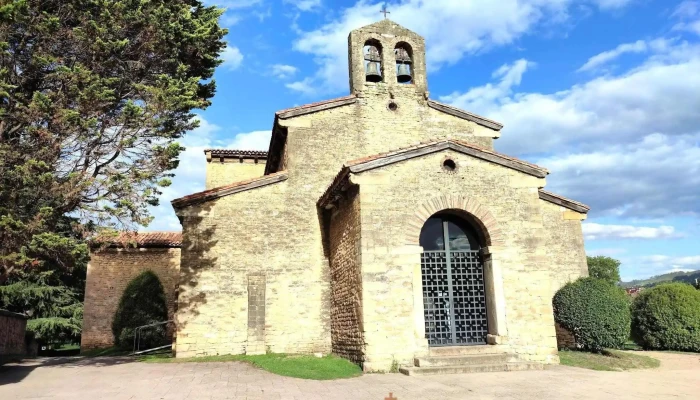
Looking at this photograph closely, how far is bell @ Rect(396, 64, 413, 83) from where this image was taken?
15.6 m

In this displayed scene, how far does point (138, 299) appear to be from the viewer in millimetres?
17953

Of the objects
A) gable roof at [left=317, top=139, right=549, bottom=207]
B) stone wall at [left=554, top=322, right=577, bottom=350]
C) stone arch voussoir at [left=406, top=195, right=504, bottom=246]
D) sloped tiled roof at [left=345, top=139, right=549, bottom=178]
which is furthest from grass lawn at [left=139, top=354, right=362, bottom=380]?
stone wall at [left=554, top=322, right=577, bottom=350]

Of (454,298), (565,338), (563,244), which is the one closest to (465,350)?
(454,298)

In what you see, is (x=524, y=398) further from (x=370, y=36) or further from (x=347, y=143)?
(x=370, y=36)

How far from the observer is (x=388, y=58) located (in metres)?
15.4

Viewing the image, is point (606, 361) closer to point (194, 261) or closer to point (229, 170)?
point (194, 261)

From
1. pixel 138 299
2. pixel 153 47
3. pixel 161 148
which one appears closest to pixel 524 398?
pixel 161 148

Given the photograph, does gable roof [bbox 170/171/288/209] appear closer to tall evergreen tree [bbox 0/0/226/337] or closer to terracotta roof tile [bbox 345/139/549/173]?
tall evergreen tree [bbox 0/0/226/337]

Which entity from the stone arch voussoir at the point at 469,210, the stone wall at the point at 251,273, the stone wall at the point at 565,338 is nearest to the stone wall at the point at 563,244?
the stone wall at the point at 565,338

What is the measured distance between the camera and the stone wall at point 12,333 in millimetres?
16734

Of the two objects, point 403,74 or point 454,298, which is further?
point 403,74

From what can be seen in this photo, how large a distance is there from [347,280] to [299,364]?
233cm

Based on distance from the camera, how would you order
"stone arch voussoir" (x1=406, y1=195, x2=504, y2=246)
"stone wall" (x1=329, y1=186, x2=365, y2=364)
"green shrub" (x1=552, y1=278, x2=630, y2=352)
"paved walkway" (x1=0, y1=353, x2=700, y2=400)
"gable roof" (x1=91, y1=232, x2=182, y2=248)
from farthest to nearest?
1. "gable roof" (x1=91, y1=232, x2=182, y2=248)
2. "green shrub" (x1=552, y1=278, x2=630, y2=352)
3. "stone arch voussoir" (x1=406, y1=195, x2=504, y2=246)
4. "stone wall" (x1=329, y1=186, x2=365, y2=364)
5. "paved walkway" (x1=0, y1=353, x2=700, y2=400)

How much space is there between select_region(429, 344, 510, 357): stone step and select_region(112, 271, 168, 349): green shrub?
11851 millimetres
